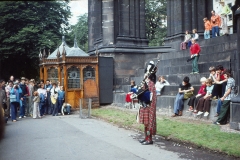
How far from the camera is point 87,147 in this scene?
7.47 metres

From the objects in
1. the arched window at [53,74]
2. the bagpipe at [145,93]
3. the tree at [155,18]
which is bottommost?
the bagpipe at [145,93]

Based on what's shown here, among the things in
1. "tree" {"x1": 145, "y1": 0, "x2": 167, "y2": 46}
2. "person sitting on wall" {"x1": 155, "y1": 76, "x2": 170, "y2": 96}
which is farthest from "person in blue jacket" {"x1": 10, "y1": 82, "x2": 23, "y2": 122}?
"tree" {"x1": 145, "y1": 0, "x2": 167, "y2": 46}

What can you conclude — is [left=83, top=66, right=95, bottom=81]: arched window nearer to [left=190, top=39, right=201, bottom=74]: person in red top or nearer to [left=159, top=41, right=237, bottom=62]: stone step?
[left=159, top=41, right=237, bottom=62]: stone step

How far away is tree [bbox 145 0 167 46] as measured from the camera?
150ft

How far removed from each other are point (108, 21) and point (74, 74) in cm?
489

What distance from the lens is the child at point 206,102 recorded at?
1064 cm

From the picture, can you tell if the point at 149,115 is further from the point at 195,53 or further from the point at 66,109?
the point at 66,109

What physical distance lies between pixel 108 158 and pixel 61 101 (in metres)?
9.95

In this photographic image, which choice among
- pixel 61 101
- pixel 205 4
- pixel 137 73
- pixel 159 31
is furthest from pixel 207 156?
pixel 159 31

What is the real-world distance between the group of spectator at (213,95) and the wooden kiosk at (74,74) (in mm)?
6252

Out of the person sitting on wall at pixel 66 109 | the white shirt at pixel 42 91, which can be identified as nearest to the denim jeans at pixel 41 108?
the white shirt at pixel 42 91

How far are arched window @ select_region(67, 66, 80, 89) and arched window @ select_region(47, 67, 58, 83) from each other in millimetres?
1173

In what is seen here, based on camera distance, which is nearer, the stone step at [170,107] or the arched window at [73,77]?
the stone step at [170,107]

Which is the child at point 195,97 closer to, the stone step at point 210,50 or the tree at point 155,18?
the stone step at point 210,50
